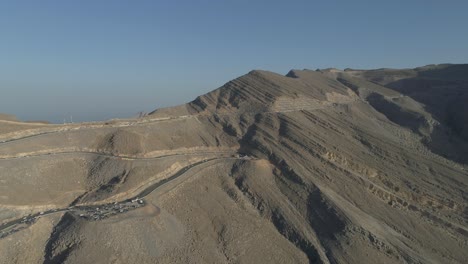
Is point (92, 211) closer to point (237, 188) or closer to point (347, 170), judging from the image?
point (237, 188)

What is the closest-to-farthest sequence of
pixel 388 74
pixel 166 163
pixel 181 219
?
pixel 181 219
pixel 166 163
pixel 388 74

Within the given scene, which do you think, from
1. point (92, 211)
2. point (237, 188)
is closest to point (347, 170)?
point (237, 188)

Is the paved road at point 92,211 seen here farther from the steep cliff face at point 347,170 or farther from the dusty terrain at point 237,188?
the steep cliff face at point 347,170

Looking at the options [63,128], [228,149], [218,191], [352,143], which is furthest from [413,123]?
[63,128]

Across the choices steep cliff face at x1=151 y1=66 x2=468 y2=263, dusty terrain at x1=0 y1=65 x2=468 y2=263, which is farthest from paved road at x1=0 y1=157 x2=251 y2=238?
steep cliff face at x1=151 y1=66 x2=468 y2=263

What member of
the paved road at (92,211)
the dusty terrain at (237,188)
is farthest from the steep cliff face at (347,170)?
the paved road at (92,211)

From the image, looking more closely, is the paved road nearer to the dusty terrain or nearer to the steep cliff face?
the dusty terrain

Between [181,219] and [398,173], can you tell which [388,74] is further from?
[181,219]

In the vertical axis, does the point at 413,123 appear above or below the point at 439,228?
above
